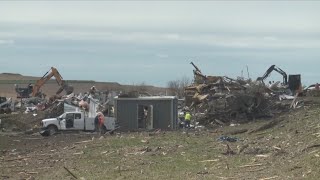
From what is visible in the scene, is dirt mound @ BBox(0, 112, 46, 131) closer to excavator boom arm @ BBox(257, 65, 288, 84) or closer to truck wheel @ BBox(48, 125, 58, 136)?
truck wheel @ BBox(48, 125, 58, 136)

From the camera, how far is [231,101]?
4534 cm

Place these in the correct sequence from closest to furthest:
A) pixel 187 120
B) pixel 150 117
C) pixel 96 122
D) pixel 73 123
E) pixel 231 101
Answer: pixel 96 122, pixel 73 123, pixel 187 120, pixel 231 101, pixel 150 117

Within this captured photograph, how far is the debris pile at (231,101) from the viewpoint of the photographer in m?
45.1

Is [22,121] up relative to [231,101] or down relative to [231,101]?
down

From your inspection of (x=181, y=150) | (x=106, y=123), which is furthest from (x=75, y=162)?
(x=106, y=123)

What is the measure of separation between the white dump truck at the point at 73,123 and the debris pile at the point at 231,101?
7798 millimetres

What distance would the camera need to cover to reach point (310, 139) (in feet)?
66.7

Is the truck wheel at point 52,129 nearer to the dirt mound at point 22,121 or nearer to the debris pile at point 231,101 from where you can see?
the dirt mound at point 22,121

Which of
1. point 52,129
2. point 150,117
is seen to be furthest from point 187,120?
point 52,129

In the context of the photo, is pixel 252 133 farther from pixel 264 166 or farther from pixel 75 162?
pixel 264 166

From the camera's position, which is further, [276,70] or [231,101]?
[276,70]

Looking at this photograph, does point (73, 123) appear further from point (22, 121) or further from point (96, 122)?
point (22, 121)

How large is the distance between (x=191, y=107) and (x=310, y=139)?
29.4 m

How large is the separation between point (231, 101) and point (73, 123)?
480 inches
